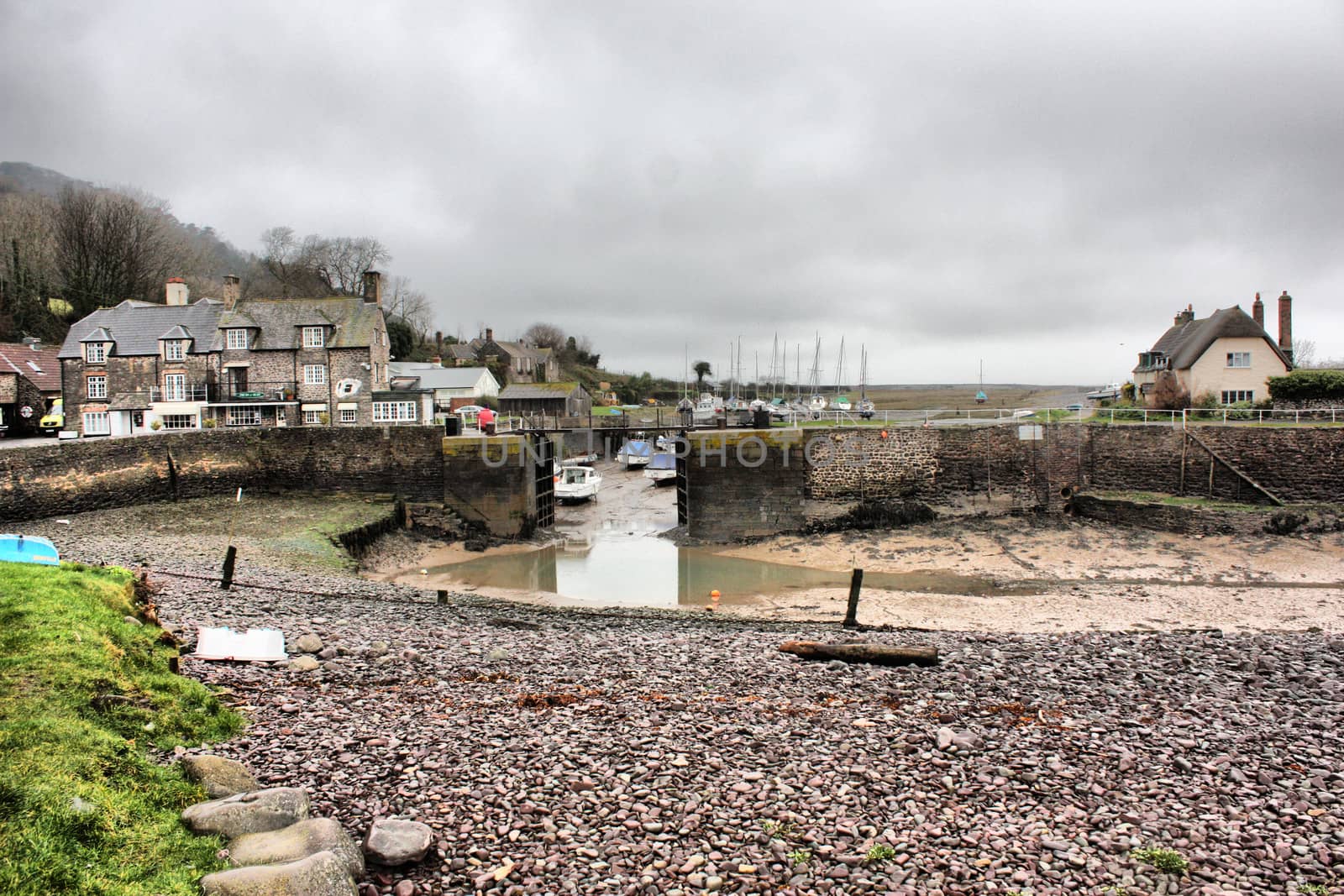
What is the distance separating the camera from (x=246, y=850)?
4.31 metres

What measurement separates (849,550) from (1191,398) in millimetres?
20836

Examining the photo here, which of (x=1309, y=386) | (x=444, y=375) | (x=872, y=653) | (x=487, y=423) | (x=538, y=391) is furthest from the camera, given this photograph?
(x=538, y=391)

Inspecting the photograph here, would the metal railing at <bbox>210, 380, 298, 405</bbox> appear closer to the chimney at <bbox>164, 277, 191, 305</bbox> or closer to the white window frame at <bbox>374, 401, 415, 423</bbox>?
the white window frame at <bbox>374, 401, 415, 423</bbox>

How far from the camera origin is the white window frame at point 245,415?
34.8m

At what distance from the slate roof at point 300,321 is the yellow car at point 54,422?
26.3 feet

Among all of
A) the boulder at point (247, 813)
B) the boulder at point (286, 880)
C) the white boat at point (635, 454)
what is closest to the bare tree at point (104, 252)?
the white boat at point (635, 454)

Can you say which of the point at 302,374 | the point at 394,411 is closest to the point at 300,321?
the point at 302,374

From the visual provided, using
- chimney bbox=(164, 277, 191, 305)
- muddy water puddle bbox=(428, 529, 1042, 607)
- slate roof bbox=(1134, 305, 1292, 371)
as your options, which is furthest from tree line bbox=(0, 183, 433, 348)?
slate roof bbox=(1134, 305, 1292, 371)

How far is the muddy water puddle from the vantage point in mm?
19375

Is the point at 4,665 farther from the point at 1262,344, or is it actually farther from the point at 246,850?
the point at 1262,344

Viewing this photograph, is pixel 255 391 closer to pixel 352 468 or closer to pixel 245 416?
pixel 245 416

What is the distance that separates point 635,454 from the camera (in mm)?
48906

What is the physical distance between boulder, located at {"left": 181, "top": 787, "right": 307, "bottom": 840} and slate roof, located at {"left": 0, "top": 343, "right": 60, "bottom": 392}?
41470 mm

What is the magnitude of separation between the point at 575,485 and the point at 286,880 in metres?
32.1
